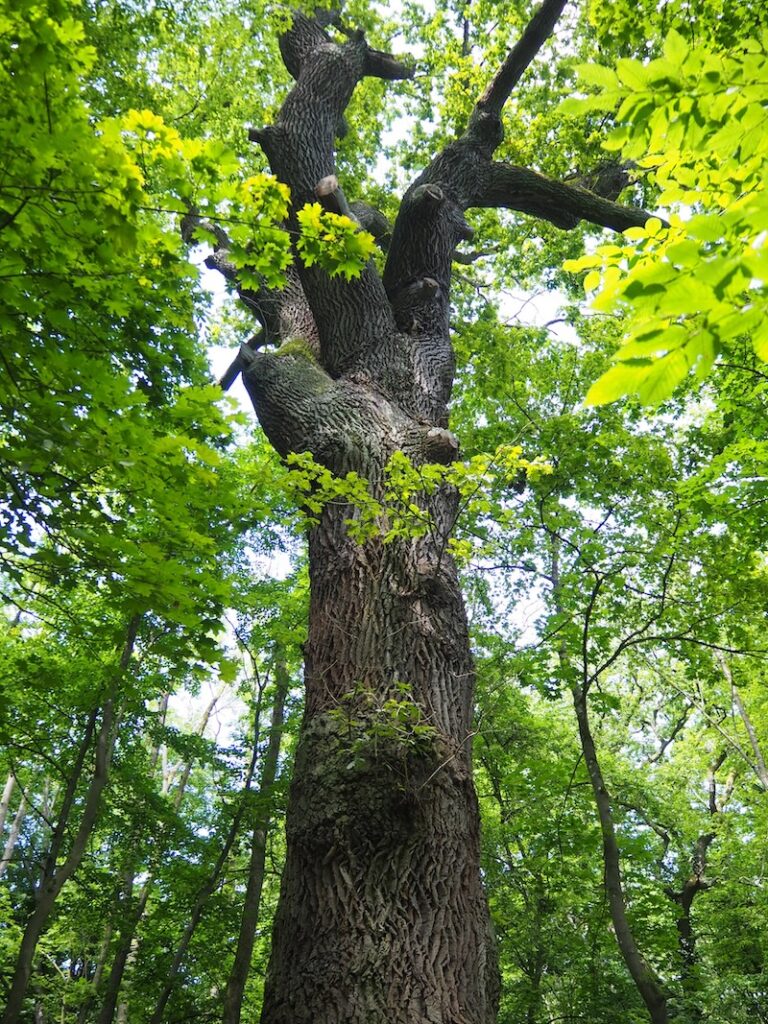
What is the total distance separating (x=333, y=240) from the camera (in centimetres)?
266

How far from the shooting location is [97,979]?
449 inches

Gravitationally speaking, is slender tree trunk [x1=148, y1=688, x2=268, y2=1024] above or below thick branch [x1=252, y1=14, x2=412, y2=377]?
below

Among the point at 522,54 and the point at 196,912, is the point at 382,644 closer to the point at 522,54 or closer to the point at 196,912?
the point at 522,54

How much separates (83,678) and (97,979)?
767cm

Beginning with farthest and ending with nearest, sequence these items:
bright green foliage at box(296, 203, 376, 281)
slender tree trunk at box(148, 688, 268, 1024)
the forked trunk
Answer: slender tree trunk at box(148, 688, 268, 1024) → bright green foliage at box(296, 203, 376, 281) → the forked trunk

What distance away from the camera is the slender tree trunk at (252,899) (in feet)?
24.7

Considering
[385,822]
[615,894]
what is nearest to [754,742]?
[615,894]

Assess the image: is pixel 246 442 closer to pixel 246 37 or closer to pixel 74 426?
pixel 246 37

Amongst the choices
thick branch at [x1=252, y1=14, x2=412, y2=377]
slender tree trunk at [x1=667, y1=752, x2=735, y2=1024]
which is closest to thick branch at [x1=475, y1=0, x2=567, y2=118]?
thick branch at [x1=252, y1=14, x2=412, y2=377]

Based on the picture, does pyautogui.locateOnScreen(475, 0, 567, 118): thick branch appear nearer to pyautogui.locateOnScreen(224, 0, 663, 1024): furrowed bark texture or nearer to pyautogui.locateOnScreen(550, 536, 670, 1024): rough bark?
pyautogui.locateOnScreen(224, 0, 663, 1024): furrowed bark texture

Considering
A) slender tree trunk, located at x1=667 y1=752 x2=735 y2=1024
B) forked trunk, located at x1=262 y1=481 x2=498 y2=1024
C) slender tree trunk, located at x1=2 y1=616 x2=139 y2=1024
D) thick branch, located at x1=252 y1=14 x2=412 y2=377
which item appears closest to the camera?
forked trunk, located at x1=262 y1=481 x2=498 y2=1024

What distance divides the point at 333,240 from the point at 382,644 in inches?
71.9

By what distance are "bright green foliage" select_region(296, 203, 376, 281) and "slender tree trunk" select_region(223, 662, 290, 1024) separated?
22.9ft

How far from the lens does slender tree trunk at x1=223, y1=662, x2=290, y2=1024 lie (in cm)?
752
